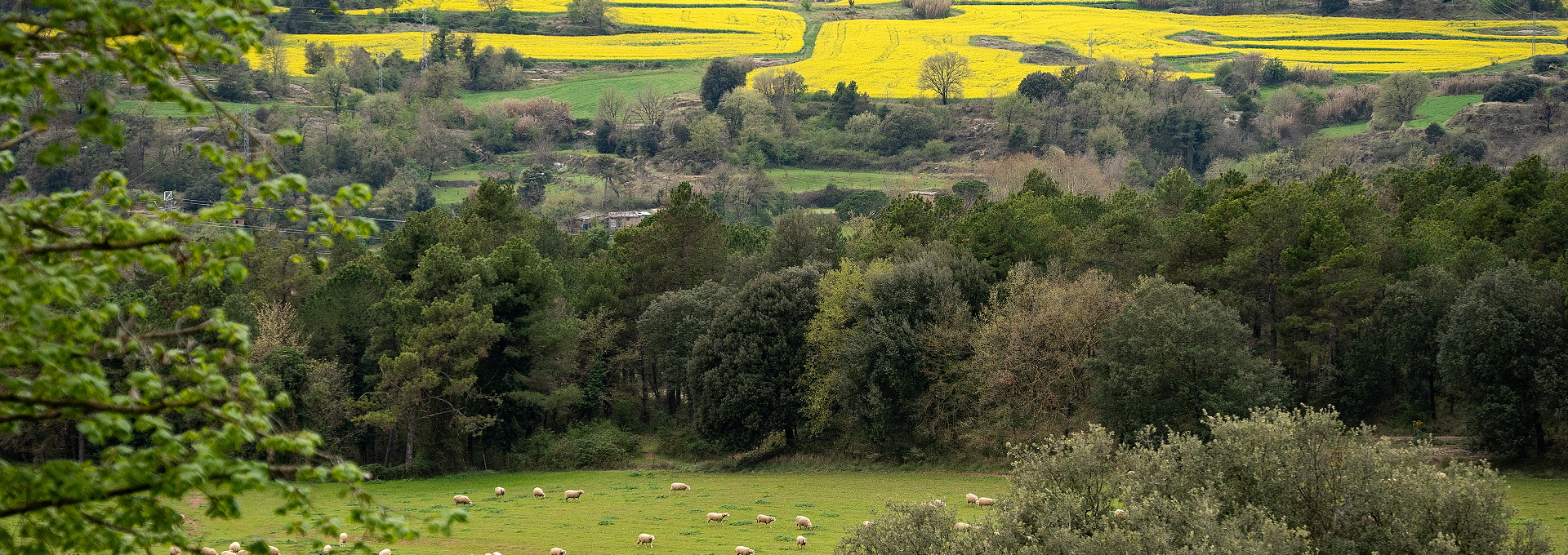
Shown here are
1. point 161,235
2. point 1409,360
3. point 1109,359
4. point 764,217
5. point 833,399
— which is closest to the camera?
point 161,235

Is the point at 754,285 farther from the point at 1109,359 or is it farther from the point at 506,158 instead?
the point at 506,158

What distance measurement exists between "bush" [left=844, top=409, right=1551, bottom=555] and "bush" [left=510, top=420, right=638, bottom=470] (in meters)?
37.6

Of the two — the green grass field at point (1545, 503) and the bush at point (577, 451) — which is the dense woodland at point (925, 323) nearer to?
the bush at point (577, 451)

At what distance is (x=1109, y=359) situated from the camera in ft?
163

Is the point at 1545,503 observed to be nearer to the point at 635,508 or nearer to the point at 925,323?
the point at 925,323

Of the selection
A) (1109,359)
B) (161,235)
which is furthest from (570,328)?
(161,235)

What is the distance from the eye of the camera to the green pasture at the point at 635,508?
3822 centimetres

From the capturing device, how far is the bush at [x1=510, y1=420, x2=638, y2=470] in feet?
205

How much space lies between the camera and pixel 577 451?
62719 mm

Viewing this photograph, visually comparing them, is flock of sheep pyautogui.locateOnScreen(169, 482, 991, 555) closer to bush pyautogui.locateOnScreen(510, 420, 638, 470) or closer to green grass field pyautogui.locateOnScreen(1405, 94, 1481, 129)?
bush pyautogui.locateOnScreen(510, 420, 638, 470)

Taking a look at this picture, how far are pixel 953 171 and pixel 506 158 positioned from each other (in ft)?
234

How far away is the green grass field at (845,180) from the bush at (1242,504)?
13038cm

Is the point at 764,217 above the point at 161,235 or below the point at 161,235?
below

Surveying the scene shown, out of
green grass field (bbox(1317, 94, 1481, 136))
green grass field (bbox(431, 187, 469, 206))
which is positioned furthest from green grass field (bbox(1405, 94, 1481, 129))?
green grass field (bbox(431, 187, 469, 206))
